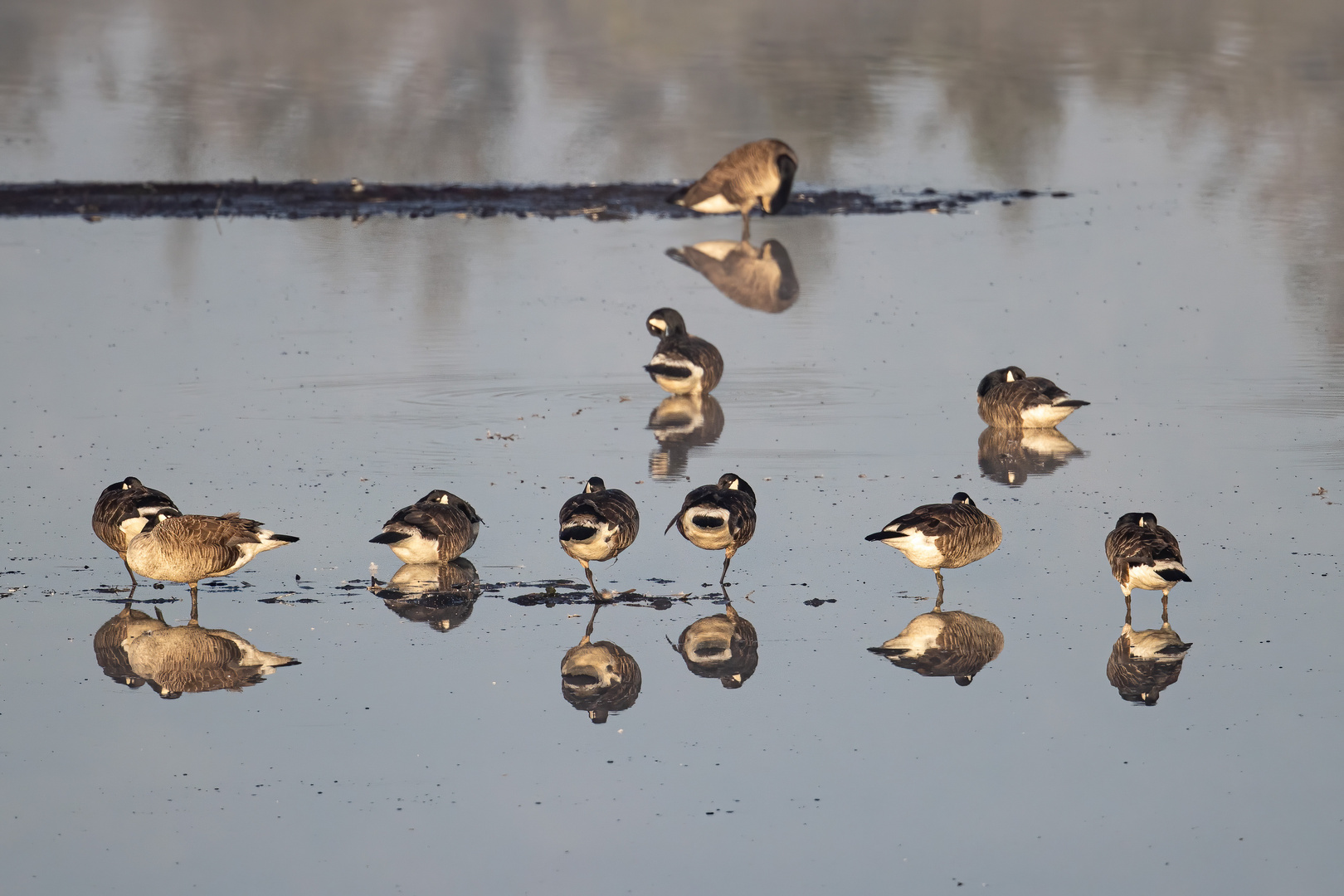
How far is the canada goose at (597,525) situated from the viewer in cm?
861

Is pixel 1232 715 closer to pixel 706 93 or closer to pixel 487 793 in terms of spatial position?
pixel 487 793

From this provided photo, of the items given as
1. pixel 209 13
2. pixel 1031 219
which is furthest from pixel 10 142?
pixel 209 13

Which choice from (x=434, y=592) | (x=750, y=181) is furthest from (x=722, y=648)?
(x=750, y=181)

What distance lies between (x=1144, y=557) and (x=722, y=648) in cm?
215

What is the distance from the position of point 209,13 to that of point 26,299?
104 feet

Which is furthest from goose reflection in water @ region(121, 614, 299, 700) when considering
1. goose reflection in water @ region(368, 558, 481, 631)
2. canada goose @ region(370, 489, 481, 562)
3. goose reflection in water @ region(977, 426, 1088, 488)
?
goose reflection in water @ region(977, 426, 1088, 488)

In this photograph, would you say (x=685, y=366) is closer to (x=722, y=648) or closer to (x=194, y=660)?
(x=722, y=648)

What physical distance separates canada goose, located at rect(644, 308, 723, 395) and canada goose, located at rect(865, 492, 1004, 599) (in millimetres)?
4713

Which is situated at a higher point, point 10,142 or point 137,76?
point 137,76

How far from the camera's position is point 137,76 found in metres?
33.9

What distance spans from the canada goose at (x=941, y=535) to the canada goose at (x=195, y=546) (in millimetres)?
3183

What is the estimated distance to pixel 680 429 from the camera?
41.2 ft

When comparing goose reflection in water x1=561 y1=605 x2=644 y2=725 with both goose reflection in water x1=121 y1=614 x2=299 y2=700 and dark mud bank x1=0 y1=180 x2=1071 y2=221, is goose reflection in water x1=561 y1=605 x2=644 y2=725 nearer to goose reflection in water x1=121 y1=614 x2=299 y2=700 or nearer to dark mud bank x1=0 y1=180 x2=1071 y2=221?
goose reflection in water x1=121 y1=614 x2=299 y2=700

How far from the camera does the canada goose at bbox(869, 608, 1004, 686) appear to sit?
7.80 metres
